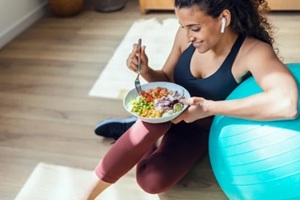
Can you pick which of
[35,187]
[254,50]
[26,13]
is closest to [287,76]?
[254,50]

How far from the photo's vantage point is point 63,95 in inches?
79.0

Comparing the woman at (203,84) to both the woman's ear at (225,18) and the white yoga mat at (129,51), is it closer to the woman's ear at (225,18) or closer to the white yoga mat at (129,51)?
the woman's ear at (225,18)

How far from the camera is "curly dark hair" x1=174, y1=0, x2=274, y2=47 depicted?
44.2 inches

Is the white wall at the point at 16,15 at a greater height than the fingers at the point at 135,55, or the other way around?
the fingers at the point at 135,55

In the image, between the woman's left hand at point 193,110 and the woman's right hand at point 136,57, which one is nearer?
the woman's left hand at point 193,110

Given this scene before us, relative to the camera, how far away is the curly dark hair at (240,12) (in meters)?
1.12

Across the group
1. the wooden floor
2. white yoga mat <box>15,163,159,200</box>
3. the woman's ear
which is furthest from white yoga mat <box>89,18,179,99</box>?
the woman's ear

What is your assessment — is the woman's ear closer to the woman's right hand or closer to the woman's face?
the woman's face

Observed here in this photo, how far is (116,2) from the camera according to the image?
297 cm

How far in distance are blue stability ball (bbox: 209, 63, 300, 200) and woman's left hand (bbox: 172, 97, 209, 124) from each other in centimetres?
6

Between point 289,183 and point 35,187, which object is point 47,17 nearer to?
point 35,187

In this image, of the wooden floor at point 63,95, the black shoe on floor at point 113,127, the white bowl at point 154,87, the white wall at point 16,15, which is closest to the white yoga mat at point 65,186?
the wooden floor at point 63,95

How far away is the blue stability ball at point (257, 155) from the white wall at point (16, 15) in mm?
1731

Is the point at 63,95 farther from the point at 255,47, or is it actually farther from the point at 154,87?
the point at 255,47
